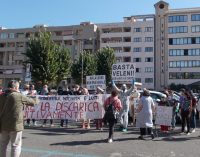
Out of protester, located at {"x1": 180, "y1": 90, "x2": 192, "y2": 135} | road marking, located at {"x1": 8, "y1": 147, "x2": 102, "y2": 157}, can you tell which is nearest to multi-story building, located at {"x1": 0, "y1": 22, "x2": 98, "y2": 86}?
protester, located at {"x1": 180, "y1": 90, "x2": 192, "y2": 135}

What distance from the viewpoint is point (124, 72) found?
1878cm

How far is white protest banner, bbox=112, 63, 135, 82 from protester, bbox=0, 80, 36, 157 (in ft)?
35.5

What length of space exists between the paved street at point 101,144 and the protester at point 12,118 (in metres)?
2.21

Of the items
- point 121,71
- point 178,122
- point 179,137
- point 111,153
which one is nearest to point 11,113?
point 111,153

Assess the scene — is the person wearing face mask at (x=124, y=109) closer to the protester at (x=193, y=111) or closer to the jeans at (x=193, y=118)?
the protester at (x=193, y=111)

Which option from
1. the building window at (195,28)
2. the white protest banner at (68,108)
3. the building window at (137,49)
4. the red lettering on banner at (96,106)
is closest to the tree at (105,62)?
the building window at (137,49)

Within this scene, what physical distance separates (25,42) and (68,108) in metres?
87.9

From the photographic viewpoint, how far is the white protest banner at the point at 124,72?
18594 millimetres

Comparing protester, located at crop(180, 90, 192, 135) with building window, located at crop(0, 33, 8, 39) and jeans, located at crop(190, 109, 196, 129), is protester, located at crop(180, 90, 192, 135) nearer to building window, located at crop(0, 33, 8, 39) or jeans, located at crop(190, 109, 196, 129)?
jeans, located at crop(190, 109, 196, 129)

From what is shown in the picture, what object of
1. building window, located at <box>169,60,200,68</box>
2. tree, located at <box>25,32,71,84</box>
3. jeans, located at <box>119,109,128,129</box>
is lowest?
jeans, located at <box>119,109,128,129</box>

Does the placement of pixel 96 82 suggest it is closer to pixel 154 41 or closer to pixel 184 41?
pixel 184 41

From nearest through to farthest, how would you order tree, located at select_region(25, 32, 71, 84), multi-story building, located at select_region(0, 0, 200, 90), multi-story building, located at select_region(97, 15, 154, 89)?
tree, located at select_region(25, 32, 71, 84) < multi-story building, located at select_region(0, 0, 200, 90) < multi-story building, located at select_region(97, 15, 154, 89)

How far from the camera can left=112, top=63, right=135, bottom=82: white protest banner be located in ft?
61.0

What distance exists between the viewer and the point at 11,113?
318 inches
